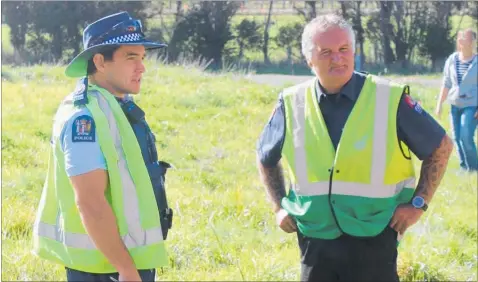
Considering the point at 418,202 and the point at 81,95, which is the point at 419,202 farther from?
A: the point at 81,95

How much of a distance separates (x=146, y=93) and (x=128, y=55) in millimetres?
9265

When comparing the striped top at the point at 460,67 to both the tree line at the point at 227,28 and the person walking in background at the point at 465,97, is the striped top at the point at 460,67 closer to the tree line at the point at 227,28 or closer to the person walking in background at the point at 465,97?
the person walking in background at the point at 465,97

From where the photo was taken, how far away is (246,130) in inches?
417

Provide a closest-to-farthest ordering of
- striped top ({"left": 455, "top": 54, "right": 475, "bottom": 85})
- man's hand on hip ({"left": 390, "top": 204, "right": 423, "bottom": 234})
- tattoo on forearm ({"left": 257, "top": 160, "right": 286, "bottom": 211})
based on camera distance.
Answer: man's hand on hip ({"left": 390, "top": 204, "right": 423, "bottom": 234}), tattoo on forearm ({"left": 257, "top": 160, "right": 286, "bottom": 211}), striped top ({"left": 455, "top": 54, "right": 475, "bottom": 85})

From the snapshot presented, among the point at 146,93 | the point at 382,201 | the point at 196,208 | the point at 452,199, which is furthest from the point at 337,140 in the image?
the point at 146,93

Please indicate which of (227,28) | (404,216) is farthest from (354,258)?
(227,28)

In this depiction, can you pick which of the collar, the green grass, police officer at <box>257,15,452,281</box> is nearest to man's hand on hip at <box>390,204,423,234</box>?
police officer at <box>257,15,452,281</box>

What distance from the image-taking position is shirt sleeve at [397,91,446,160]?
3.28m

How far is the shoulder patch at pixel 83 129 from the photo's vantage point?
2.79 m

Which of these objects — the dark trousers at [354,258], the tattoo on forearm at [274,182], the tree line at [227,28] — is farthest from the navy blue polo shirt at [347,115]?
the tree line at [227,28]

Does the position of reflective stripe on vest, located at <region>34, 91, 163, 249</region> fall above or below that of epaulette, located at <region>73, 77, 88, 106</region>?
below

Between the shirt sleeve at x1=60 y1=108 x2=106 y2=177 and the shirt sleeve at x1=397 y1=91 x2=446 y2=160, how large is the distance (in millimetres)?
1298

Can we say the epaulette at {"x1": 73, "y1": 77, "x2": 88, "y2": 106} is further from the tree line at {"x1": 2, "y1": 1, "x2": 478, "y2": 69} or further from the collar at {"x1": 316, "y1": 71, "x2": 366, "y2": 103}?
the tree line at {"x1": 2, "y1": 1, "x2": 478, "y2": 69}

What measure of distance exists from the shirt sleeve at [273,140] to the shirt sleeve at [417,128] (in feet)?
1.73
